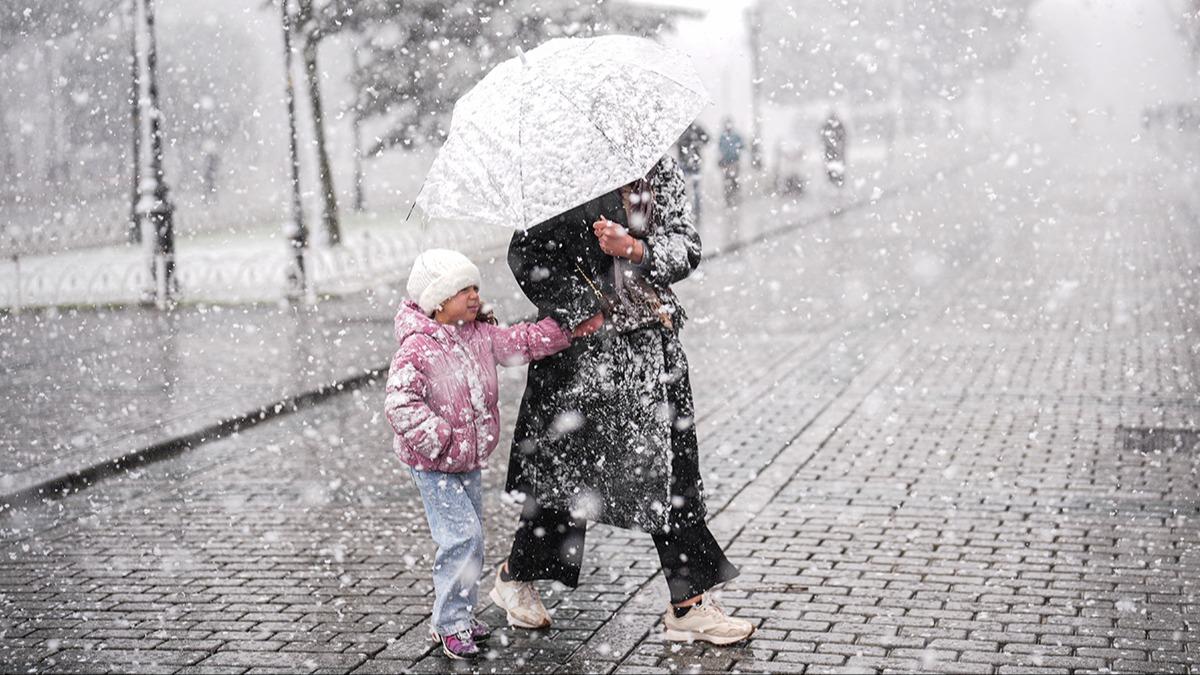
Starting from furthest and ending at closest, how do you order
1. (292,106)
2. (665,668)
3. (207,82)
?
(207,82) < (292,106) < (665,668)

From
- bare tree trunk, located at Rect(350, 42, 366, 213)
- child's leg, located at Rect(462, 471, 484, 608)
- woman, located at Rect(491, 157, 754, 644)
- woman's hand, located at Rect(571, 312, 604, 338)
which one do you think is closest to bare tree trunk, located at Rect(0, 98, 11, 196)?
bare tree trunk, located at Rect(350, 42, 366, 213)

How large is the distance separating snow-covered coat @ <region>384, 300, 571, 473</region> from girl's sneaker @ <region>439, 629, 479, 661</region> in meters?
0.58

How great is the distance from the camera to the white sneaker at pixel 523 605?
209 inches

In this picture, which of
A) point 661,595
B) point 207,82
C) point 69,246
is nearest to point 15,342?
point 69,246

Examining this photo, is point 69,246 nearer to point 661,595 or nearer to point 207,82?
point 661,595

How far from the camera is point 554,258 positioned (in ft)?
16.1

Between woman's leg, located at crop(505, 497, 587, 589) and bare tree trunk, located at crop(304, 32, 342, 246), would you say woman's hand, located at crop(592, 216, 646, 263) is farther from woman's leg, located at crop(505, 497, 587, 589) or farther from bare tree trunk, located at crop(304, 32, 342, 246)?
bare tree trunk, located at crop(304, 32, 342, 246)

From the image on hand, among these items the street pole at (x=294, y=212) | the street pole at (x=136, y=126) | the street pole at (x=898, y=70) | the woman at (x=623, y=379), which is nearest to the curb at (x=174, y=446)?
the woman at (x=623, y=379)

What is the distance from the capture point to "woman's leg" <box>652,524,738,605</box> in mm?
5035

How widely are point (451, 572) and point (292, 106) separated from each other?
14817 millimetres

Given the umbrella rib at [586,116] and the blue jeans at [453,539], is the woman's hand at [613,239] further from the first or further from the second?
the blue jeans at [453,539]

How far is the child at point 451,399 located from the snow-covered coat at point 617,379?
134mm

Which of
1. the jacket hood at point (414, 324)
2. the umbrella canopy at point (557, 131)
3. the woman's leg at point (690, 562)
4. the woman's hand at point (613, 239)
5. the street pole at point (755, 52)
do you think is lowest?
the woman's leg at point (690, 562)

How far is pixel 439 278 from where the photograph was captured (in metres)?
4.84
